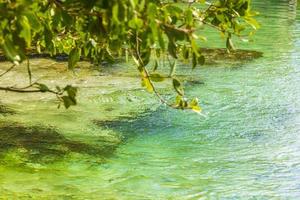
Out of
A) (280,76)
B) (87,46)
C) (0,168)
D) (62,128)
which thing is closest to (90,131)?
(62,128)

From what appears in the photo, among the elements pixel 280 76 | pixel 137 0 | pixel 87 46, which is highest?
pixel 137 0

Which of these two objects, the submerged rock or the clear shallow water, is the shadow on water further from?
the submerged rock

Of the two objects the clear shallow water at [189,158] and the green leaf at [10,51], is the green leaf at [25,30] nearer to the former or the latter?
the green leaf at [10,51]

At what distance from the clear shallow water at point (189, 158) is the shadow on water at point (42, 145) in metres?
0.02

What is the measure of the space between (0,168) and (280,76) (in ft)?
13.3

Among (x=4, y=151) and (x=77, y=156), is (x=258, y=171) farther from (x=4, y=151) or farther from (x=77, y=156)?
(x=4, y=151)

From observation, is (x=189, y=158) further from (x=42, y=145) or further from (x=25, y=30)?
(x=25, y=30)

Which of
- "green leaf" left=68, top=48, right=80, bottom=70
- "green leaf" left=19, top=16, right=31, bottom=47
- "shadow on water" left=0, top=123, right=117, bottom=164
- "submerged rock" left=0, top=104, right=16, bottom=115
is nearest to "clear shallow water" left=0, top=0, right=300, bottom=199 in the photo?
"shadow on water" left=0, top=123, right=117, bottom=164

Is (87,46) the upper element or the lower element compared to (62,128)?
upper

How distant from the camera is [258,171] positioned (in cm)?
389

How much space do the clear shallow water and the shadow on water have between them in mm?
20

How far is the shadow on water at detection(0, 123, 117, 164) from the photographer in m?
4.06

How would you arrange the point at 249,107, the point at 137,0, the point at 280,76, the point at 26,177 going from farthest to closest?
the point at 280,76 → the point at 249,107 → the point at 26,177 → the point at 137,0

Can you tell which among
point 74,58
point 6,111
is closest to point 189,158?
point 6,111
